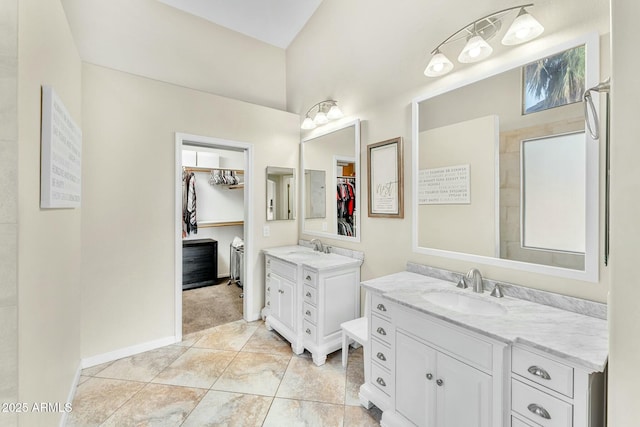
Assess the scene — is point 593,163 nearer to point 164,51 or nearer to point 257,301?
point 257,301

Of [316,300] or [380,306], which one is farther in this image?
[316,300]

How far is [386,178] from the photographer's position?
7.38 ft

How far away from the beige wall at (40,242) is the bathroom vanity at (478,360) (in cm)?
Result: 163

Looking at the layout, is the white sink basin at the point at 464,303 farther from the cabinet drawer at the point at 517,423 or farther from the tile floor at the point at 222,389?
the tile floor at the point at 222,389

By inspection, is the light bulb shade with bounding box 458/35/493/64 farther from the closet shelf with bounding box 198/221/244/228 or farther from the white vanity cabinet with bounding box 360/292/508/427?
the closet shelf with bounding box 198/221/244/228

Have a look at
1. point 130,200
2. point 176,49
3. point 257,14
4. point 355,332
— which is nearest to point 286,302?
point 355,332

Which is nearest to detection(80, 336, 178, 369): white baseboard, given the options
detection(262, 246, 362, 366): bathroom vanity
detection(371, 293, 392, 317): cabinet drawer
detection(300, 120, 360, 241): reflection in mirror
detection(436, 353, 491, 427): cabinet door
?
detection(262, 246, 362, 366): bathroom vanity

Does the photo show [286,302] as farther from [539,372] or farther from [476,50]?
[476,50]

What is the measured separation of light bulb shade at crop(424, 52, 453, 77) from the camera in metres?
1.76

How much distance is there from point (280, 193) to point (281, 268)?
100cm

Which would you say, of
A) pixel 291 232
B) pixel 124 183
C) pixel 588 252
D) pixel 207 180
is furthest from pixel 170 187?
pixel 588 252

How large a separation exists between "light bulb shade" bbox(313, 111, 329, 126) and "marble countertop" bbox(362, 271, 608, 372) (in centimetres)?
197

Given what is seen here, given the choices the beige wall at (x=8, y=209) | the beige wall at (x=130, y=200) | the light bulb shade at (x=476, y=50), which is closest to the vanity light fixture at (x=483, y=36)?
the light bulb shade at (x=476, y=50)

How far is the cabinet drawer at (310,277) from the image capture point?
2.29 m
